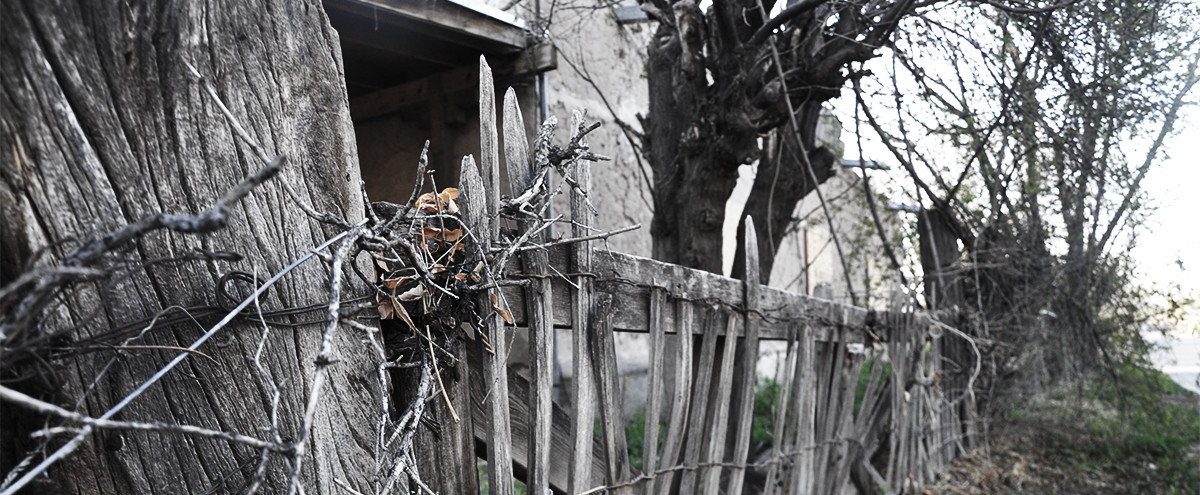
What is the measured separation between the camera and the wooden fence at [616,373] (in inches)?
66.4

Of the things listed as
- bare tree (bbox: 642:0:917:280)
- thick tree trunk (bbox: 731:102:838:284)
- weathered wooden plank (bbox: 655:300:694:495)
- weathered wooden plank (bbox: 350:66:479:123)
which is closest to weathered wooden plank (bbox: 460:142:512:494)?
weathered wooden plank (bbox: 655:300:694:495)

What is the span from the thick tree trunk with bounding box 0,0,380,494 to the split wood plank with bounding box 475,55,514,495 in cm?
29

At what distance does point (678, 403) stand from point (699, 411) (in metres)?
0.19

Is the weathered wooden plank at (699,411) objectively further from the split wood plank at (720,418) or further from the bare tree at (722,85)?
the bare tree at (722,85)

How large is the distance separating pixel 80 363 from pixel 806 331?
2.84 meters

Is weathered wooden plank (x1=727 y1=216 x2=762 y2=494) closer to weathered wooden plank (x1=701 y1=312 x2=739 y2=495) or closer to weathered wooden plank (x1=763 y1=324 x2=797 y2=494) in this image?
weathered wooden plank (x1=701 y1=312 x2=739 y2=495)

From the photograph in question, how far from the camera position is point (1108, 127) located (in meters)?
5.07

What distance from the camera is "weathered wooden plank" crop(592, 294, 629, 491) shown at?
2.05 m

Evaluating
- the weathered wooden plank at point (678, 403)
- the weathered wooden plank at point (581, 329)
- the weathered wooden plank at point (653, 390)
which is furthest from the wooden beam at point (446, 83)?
the weathered wooden plank at point (581, 329)

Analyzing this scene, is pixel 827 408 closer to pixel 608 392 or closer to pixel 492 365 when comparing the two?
pixel 608 392

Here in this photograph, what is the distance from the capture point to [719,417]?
2.74 metres

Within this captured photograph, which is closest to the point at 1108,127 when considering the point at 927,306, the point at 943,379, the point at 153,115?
the point at 927,306

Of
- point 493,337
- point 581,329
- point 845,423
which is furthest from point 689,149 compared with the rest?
point 493,337

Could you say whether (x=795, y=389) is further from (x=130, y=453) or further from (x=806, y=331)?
(x=130, y=453)
